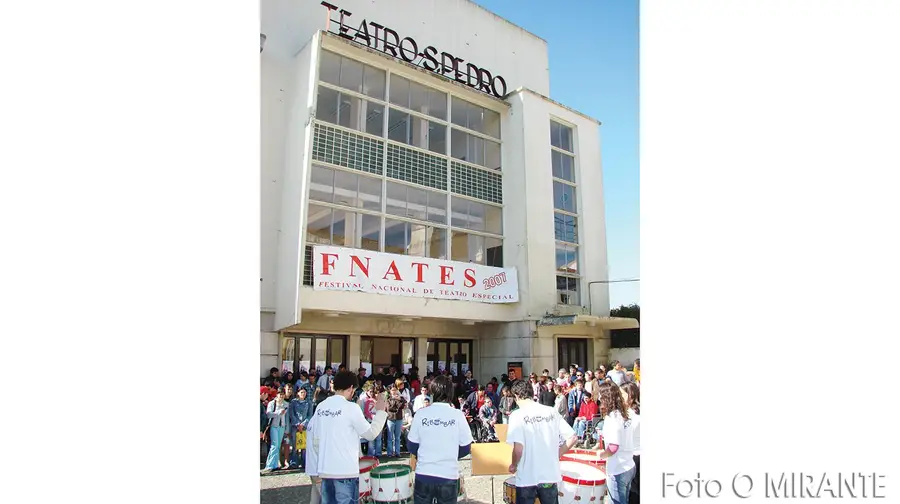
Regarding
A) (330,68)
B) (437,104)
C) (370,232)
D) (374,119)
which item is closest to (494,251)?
(370,232)

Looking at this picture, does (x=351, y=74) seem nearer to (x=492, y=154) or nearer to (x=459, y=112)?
(x=459, y=112)

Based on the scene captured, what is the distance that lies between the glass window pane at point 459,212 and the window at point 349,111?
127 inches

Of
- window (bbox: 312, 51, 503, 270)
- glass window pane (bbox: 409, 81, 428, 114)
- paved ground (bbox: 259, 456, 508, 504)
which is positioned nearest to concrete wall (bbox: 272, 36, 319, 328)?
window (bbox: 312, 51, 503, 270)

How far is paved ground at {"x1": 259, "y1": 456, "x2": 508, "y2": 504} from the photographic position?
25.5 ft

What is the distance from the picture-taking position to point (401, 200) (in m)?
17.3

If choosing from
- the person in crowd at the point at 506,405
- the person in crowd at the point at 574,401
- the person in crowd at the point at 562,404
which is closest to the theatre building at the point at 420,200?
the person in crowd at the point at 506,405

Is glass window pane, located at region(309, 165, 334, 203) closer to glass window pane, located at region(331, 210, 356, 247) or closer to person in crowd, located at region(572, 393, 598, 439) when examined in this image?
glass window pane, located at region(331, 210, 356, 247)

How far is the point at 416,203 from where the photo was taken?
17.6 metres

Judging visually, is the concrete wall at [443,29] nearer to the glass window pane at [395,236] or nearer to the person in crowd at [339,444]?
the glass window pane at [395,236]

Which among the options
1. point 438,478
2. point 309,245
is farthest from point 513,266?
point 438,478

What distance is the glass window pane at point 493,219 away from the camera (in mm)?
19484

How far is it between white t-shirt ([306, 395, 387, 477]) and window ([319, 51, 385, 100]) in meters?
13.0
